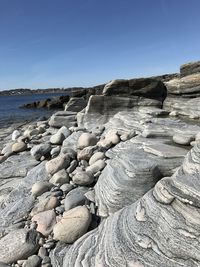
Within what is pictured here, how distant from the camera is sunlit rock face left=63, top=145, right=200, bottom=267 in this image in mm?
4000

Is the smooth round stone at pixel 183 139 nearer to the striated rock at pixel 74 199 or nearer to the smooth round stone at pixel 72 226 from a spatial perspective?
the striated rock at pixel 74 199


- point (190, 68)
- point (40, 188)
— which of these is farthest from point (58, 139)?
point (190, 68)

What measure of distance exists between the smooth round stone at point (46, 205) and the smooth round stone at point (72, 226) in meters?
0.91

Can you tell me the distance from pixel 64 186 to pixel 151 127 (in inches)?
113

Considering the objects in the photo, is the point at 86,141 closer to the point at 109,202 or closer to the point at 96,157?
the point at 96,157

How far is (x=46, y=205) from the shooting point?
6609mm

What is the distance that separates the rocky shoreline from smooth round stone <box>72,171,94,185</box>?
0.02 m

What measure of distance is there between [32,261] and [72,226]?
33.3 inches

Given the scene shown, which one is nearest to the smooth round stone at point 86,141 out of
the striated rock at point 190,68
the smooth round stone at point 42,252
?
the smooth round stone at point 42,252

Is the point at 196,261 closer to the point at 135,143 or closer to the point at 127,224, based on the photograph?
the point at 127,224

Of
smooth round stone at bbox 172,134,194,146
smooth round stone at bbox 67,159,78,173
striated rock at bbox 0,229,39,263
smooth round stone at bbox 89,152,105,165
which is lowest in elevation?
striated rock at bbox 0,229,39,263

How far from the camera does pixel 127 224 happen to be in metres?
4.71

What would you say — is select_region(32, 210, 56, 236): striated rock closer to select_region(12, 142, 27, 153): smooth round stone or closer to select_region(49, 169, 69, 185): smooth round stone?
select_region(49, 169, 69, 185): smooth round stone

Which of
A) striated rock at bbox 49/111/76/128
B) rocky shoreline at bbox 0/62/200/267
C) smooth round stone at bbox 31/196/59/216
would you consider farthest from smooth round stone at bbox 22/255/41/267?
striated rock at bbox 49/111/76/128
